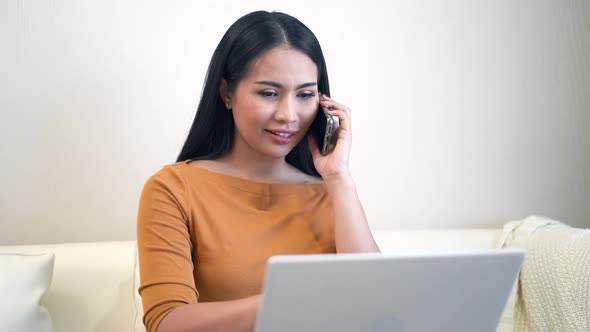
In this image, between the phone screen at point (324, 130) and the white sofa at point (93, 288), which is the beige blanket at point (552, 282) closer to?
the phone screen at point (324, 130)

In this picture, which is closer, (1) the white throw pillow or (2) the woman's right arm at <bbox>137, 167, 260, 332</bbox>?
(2) the woman's right arm at <bbox>137, 167, 260, 332</bbox>

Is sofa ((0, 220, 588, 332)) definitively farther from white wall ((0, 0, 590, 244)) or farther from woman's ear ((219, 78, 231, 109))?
woman's ear ((219, 78, 231, 109))

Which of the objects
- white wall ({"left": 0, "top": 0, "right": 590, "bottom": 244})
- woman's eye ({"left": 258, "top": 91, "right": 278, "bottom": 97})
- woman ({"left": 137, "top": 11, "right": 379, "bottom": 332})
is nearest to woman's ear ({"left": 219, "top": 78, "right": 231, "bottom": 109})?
woman ({"left": 137, "top": 11, "right": 379, "bottom": 332})

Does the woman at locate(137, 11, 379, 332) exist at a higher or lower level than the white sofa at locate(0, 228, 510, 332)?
higher

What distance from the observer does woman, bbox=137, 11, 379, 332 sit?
131 centimetres

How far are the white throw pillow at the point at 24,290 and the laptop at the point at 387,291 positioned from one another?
2.79ft

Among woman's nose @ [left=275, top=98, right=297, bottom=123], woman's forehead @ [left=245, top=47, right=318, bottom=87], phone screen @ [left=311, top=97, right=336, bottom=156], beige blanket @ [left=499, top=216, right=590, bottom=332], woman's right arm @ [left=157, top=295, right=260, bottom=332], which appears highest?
woman's forehead @ [left=245, top=47, right=318, bottom=87]

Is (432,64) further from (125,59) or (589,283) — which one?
(125,59)

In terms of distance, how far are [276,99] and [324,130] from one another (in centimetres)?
16

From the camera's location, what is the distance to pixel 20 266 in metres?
1.51

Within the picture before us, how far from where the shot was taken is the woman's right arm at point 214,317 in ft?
3.58

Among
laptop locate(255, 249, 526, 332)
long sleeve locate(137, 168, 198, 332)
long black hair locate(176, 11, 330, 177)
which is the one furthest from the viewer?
long black hair locate(176, 11, 330, 177)

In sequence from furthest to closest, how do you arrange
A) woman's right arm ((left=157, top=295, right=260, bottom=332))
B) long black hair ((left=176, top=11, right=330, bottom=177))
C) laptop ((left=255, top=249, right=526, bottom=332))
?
long black hair ((left=176, top=11, right=330, bottom=177)) → woman's right arm ((left=157, top=295, right=260, bottom=332)) → laptop ((left=255, top=249, right=526, bottom=332))

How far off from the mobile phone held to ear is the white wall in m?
0.46
